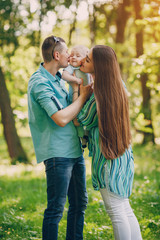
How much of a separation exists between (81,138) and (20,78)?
8809 millimetres

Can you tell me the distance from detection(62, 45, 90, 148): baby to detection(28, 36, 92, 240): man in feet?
0.21

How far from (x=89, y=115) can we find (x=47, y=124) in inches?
16.5

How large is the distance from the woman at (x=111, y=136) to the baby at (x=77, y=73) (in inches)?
8.3

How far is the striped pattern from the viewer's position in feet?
8.18

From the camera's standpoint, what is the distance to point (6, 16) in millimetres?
9414

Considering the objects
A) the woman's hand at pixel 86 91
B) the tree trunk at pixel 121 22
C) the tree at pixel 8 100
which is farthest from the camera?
the tree trunk at pixel 121 22

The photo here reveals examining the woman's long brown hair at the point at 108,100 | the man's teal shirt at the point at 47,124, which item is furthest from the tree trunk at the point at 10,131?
the woman's long brown hair at the point at 108,100

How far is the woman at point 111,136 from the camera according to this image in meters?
2.46

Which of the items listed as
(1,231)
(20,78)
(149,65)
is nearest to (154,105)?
(20,78)

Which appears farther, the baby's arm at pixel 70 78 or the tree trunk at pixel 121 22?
the tree trunk at pixel 121 22

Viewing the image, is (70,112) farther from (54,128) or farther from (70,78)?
(70,78)

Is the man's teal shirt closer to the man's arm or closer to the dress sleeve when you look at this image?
the man's arm

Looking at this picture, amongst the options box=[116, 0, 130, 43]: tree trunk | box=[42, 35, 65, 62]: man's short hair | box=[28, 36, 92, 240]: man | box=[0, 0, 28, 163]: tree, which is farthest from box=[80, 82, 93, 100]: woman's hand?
box=[116, 0, 130, 43]: tree trunk

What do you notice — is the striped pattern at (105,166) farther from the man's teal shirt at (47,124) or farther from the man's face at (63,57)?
the man's face at (63,57)
